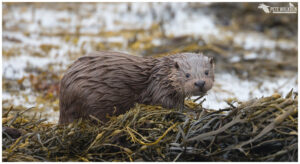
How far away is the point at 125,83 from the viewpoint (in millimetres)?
3344

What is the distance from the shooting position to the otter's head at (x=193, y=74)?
3.21 metres

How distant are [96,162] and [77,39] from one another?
15.3ft

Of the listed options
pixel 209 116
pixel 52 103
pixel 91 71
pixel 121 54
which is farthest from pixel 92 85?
pixel 52 103

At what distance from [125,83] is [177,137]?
0.73 metres

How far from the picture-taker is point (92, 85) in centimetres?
326

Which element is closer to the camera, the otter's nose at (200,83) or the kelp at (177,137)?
the kelp at (177,137)

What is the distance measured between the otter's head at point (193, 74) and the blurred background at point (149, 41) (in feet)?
3.77

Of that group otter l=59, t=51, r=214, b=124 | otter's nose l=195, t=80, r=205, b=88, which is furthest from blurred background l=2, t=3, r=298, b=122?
otter's nose l=195, t=80, r=205, b=88

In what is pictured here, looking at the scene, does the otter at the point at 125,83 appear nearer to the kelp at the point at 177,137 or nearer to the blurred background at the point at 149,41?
the kelp at the point at 177,137

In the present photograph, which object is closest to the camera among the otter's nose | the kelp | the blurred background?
the kelp

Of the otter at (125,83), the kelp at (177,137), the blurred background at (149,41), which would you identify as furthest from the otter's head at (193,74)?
the blurred background at (149,41)

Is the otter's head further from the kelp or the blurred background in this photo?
the blurred background

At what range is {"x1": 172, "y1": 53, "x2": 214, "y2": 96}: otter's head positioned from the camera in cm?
321

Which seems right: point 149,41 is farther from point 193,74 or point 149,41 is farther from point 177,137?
point 177,137
